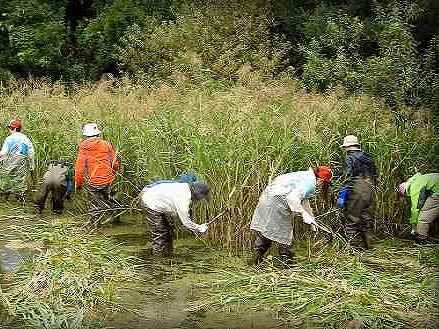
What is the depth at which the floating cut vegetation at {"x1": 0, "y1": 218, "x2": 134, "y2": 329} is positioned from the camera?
6.34 meters

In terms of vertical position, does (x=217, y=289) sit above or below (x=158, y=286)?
above

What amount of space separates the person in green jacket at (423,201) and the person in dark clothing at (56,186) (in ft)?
15.2

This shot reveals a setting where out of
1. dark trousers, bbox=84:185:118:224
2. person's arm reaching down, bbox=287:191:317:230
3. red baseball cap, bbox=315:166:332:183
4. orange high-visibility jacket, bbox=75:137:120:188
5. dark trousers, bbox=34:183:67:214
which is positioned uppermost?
red baseball cap, bbox=315:166:332:183

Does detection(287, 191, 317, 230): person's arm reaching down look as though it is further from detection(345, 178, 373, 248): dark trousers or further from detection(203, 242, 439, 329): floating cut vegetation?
detection(345, 178, 373, 248): dark trousers

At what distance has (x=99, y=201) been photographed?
31.9 ft

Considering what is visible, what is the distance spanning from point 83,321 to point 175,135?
3893 millimetres

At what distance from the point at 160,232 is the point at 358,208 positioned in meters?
2.31

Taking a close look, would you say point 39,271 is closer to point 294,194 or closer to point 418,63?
point 294,194

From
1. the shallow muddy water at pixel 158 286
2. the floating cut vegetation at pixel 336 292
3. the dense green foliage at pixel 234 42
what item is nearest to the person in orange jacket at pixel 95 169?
the shallow muddy water at pixel 158 286

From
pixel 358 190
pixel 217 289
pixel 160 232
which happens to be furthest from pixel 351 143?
pixel 217 289

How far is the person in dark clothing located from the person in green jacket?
4.63 m

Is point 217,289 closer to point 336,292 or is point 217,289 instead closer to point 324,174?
point 336,292

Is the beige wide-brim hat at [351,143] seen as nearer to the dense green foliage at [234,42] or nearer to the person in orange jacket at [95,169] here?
the dense green foliage at [234,42]

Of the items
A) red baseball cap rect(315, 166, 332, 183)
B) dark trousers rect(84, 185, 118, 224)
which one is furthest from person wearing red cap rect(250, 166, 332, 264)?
dark trousers rect(84, 185, 118, 224)
